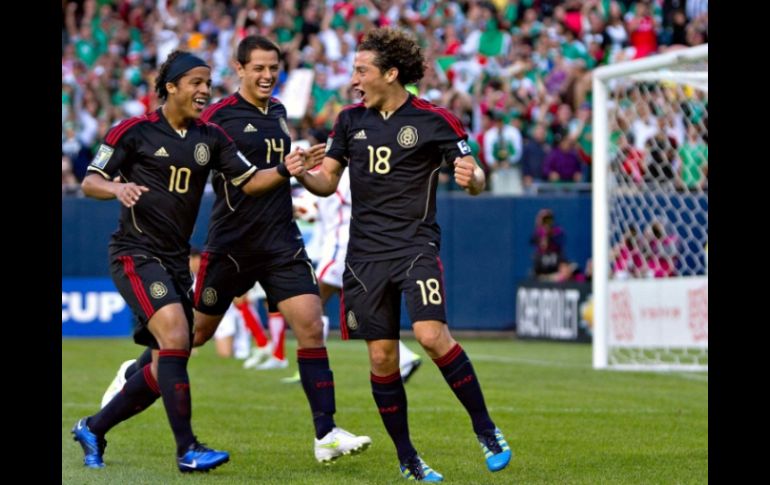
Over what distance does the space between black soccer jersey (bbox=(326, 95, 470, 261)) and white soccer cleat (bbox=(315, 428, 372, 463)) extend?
1.05 metres

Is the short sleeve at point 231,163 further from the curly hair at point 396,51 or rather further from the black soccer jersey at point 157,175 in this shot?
the curly hair at point 396,51

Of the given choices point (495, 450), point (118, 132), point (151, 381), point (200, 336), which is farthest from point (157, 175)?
point (495, 450)

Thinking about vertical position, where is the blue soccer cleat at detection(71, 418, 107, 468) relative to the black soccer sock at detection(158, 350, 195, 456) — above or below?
below

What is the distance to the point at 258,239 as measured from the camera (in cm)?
881

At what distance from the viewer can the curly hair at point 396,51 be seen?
7.84 meters

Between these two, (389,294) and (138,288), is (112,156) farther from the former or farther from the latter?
(389,294)

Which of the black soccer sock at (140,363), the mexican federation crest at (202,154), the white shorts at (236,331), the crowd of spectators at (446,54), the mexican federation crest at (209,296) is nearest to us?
the mexican federation crest at (202,154)

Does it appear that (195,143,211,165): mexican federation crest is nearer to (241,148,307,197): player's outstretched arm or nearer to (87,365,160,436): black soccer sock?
(241,148,307,197): player's outstretched arm

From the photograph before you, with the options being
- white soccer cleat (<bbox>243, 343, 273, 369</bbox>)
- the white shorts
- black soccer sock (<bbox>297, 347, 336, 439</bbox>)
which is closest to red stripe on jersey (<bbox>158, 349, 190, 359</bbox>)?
black soccer sock (<bbox>297, 347, 336, 439</bbox>)

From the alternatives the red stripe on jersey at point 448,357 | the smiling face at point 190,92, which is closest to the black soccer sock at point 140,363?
the smiling face at point 190,92

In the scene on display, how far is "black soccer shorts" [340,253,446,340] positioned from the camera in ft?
24.9

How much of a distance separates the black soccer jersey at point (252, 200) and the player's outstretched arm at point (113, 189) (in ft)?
3.04
